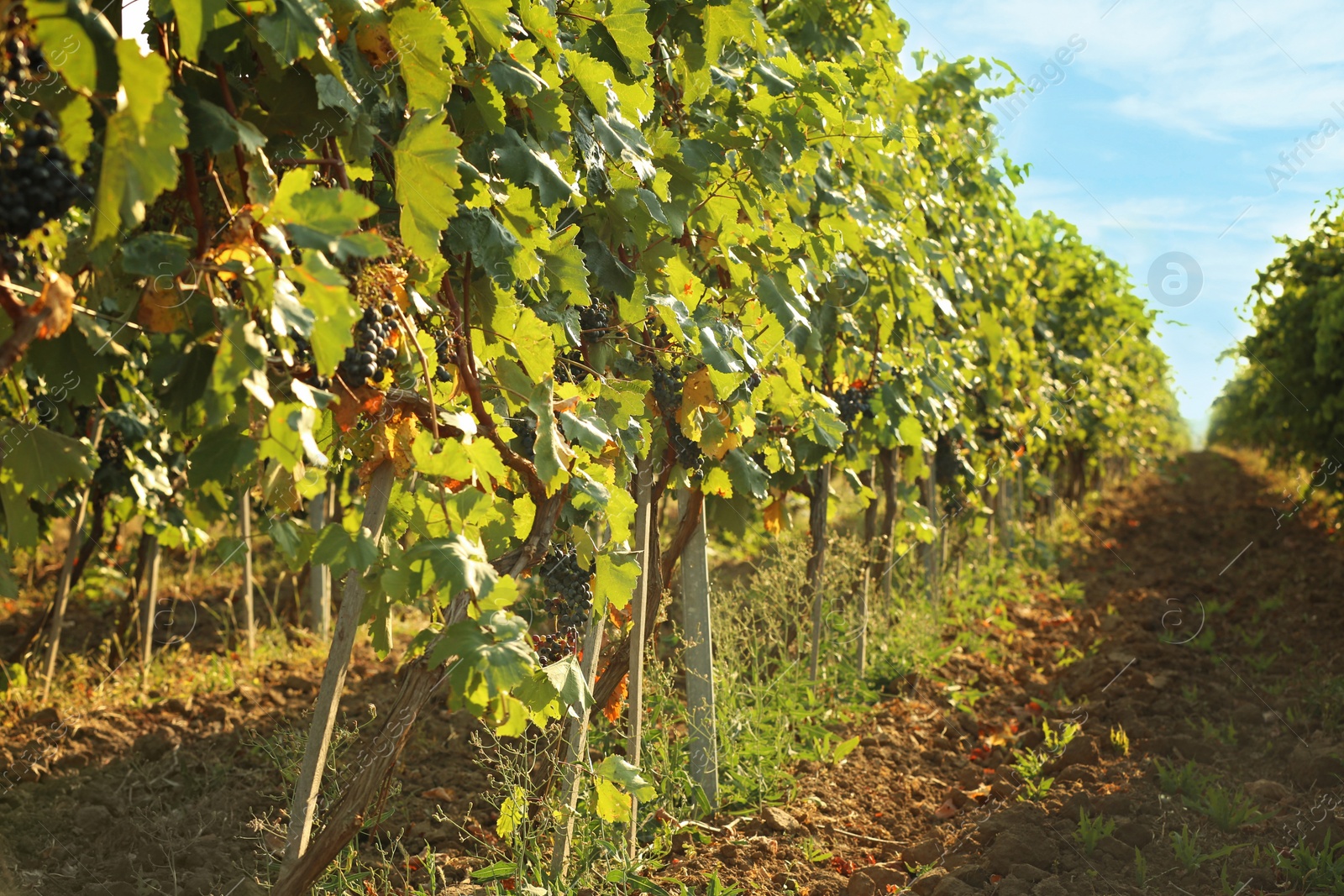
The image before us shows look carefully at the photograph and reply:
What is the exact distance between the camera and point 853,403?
4.97 m

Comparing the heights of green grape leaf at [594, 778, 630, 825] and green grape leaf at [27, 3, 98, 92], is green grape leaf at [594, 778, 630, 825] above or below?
below

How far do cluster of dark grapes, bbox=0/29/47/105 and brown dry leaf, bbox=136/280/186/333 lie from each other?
362 mm

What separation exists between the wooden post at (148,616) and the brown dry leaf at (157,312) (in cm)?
397

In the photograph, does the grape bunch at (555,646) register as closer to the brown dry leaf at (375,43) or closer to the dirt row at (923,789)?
the dirt row at (923,789)

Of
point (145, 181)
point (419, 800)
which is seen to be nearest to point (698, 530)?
point (419, 800)

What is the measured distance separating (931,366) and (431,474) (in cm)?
402

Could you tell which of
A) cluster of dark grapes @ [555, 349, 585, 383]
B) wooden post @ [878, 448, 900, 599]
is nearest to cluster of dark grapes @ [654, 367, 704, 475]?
cluster of dark grapes @ [555, 349, 585, 383]

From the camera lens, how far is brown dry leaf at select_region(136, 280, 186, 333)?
1.72 metres

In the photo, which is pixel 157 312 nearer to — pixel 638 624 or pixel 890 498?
pixel 638 624

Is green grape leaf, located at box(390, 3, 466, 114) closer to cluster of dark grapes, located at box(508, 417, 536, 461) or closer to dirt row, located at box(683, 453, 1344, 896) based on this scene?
cluster of dark grapes, located at box(508, 417, 536, 461)

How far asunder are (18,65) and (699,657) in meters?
3.05

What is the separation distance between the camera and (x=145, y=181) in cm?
133

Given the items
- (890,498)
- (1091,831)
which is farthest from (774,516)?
(1091,831)

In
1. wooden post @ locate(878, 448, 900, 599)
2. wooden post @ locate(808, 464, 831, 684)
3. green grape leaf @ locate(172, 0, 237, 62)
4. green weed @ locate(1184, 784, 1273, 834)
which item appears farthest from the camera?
wooden post @ locate(878, 448, 900, 599)
